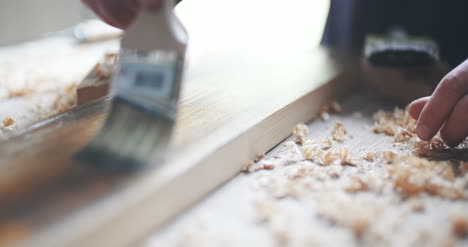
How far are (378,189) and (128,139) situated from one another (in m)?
0.42

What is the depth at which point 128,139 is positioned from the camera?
616 mm

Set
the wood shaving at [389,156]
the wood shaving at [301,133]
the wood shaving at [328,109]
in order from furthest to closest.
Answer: the wood shaving at [328,109] → the wood shaving at [301,133] → the wood shaving at [389,156]

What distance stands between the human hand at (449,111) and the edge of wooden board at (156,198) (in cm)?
29

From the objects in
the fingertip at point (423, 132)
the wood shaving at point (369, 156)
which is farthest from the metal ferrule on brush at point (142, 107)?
the fingertip at point (423, 132)

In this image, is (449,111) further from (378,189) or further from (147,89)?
(147,89)

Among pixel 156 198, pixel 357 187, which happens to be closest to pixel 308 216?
pixel 357 187

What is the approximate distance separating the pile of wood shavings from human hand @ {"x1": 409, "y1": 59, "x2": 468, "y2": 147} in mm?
34

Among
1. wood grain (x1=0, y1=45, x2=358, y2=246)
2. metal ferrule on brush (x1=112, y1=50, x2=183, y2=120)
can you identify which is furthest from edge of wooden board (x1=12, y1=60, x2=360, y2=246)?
metal ferrule on brush (x1=112, y1=50, x2=183, y2=120)

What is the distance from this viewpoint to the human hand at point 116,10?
35.4 inches

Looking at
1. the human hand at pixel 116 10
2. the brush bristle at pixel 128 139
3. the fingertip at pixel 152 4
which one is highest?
the fingertip at pixel 152 4

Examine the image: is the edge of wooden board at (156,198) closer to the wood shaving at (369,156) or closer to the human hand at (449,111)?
the wood shaving at (369,156)

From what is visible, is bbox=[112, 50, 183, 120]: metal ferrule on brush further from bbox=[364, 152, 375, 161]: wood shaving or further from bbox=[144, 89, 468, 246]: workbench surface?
bbox=[364, 152, 375, 161]: wood shaving

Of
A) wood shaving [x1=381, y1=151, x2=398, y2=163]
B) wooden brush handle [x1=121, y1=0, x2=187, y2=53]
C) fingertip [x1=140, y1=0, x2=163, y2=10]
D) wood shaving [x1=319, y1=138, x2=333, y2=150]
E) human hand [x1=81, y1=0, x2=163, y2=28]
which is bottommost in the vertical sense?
wood shaving [x1=319, y1=138, x2=333, y2=150]

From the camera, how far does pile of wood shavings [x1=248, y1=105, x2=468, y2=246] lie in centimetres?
55
